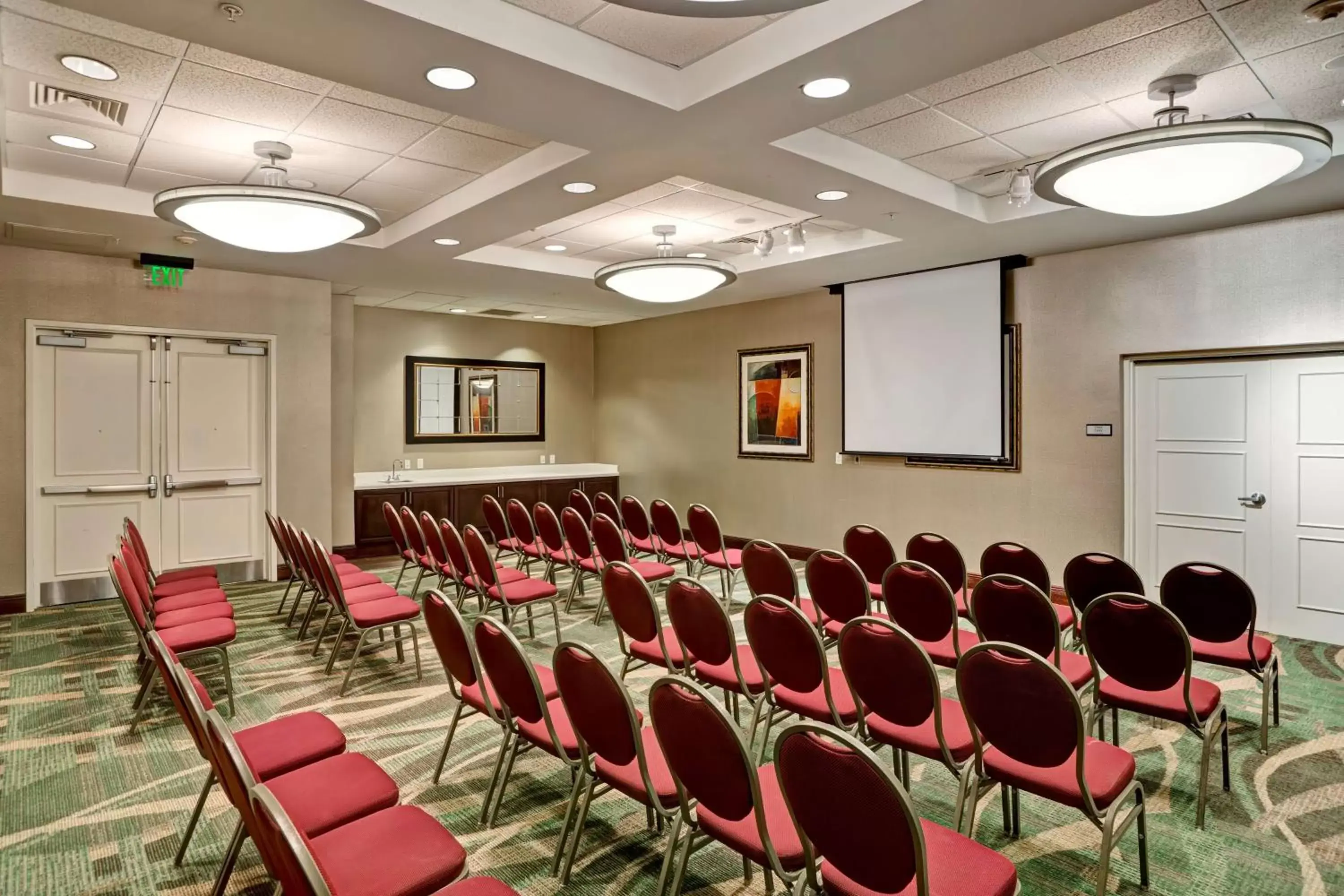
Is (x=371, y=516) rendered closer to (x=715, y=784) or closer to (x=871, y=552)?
(x=871, y=552)

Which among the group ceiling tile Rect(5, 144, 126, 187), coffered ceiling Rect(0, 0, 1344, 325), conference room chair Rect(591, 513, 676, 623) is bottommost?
conference room chair Rect(591, 513, 676, 623)

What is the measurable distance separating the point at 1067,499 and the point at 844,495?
2309mm

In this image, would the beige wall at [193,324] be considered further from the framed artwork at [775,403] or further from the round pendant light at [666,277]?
the framed artwork at [775,403]

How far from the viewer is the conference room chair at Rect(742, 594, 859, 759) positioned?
2764 mm

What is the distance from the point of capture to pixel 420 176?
4871 millimetres

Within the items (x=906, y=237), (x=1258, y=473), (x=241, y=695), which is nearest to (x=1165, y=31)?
(x=906, y=237)

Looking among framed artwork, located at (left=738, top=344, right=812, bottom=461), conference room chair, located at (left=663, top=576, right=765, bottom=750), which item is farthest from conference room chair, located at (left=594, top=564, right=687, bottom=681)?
framed artwork, located at (left=738, top=344, right=812, bottom=461)

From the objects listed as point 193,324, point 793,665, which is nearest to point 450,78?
point 793,665

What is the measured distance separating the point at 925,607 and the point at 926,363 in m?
4.06

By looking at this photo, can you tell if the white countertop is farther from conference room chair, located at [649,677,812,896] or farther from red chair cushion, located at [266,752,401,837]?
conference room chair, located at [649,677,812,896]

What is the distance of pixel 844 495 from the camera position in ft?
26.4

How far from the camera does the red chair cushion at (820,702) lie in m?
2.88

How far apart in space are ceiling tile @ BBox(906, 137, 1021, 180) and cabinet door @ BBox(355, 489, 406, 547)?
6.69 meters

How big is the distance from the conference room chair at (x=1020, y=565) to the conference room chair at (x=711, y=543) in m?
2.20
